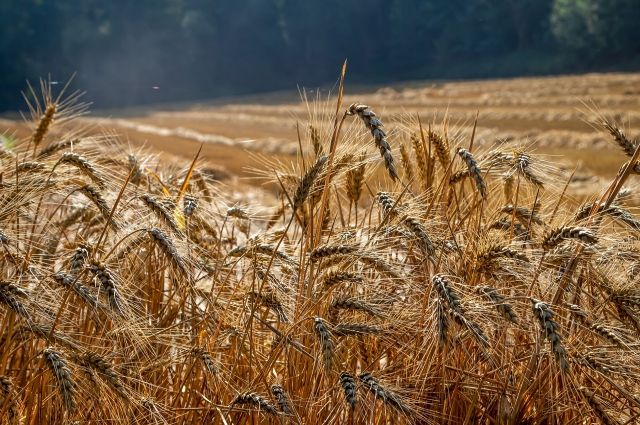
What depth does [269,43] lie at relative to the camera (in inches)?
2965

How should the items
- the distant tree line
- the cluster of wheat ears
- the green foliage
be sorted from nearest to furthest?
the cluster of wheat ears
the green foliage
the distant tree line

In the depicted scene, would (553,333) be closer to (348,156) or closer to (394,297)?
(394,297)

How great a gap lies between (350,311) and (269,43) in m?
74.4

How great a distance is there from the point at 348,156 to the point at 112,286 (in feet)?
3.60

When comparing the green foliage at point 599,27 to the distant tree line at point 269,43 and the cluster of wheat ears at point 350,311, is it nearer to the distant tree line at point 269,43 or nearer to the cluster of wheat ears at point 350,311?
the distant tree line at point 269,43

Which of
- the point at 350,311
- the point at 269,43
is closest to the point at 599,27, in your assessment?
the point at 269,43

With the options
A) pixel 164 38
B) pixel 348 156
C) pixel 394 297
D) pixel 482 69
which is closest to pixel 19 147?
pixel 348 156

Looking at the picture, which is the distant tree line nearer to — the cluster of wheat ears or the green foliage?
the green foliage

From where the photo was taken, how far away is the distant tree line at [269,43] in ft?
205

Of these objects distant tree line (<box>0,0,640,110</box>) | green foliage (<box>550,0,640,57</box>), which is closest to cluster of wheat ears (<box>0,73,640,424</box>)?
green foliage (<box>550,0,640,57</box>)

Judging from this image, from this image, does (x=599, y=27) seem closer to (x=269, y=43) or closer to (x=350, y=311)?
(x=269, y=43)

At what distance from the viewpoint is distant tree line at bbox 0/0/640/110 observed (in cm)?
6256

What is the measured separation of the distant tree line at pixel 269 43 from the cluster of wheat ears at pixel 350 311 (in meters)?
58.5

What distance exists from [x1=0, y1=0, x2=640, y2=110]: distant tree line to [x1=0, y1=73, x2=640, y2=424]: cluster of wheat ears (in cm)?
5849
